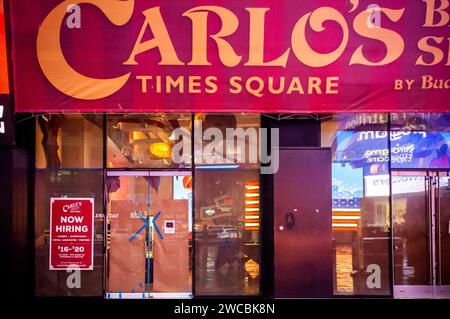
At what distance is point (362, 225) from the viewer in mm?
10602

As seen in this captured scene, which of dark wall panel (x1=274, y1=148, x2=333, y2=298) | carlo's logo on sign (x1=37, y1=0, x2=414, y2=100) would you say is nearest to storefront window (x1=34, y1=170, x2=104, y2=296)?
carlo's logo on sign (x1=37, y1=0, x2=414, y2=100)

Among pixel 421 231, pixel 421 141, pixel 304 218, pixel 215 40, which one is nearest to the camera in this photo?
pixel 215 40

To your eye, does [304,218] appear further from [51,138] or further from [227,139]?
[51,138]

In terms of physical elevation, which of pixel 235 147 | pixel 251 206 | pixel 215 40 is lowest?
pixel 251 206

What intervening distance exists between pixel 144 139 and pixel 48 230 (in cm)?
265

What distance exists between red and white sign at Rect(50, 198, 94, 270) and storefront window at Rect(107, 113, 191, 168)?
3.86 feet

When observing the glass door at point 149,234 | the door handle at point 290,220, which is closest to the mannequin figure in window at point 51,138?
the glass door at point 149,234

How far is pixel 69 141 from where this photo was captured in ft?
34.6

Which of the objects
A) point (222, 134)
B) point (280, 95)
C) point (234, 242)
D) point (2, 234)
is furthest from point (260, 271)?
point (2, 234)

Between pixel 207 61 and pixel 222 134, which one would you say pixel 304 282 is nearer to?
pixel 222 134

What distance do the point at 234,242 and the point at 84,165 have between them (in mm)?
3438

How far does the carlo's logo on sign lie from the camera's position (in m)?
9.66

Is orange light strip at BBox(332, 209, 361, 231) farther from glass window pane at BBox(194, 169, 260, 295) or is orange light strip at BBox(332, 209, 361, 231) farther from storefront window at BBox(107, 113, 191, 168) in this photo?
storefront window at BBox(107, 113, 191, 168)

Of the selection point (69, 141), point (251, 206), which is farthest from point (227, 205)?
point (69, 141)
